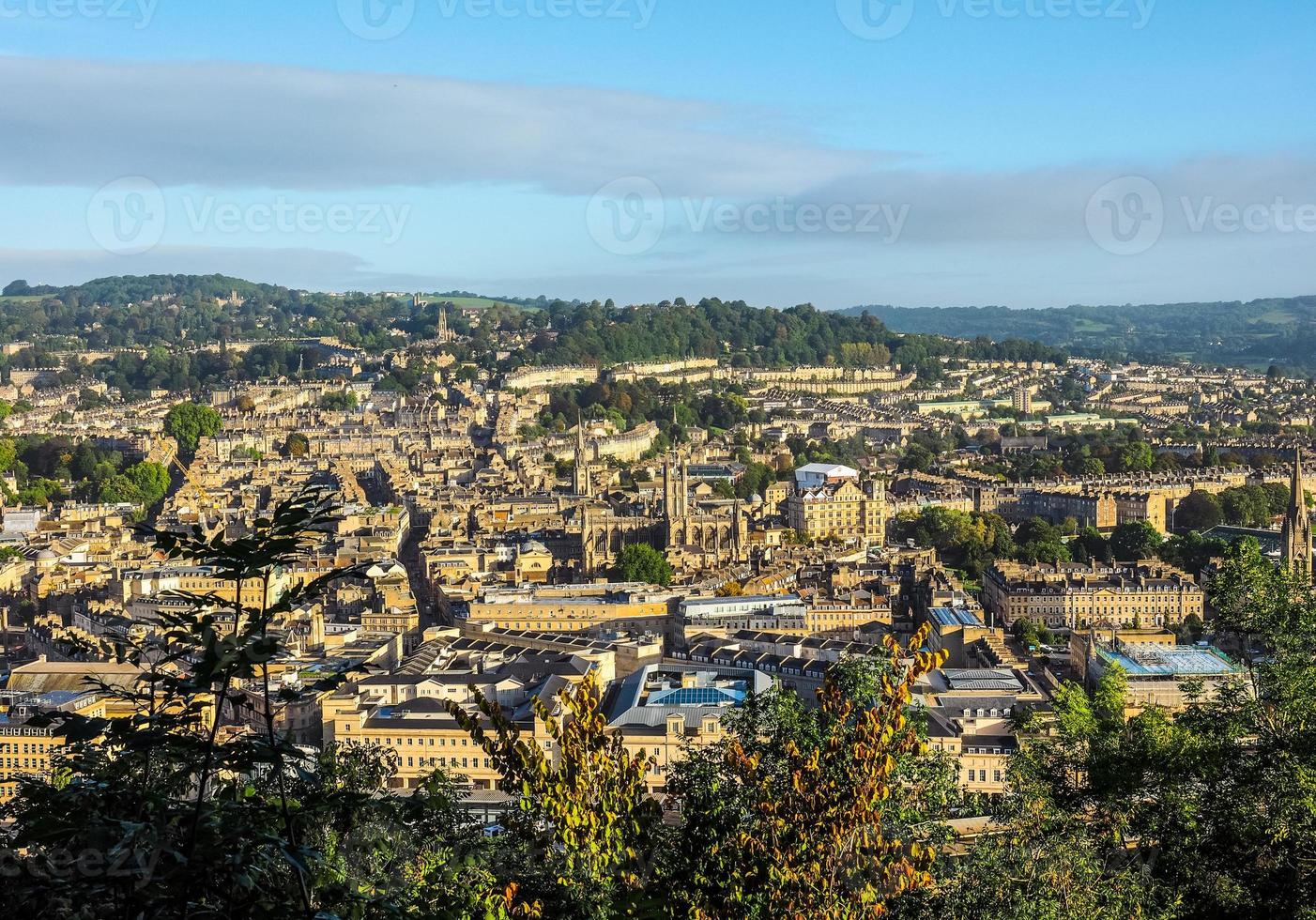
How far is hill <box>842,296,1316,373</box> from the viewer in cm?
13275

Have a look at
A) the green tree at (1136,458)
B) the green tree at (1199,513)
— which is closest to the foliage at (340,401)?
the green tree at (1136,458)

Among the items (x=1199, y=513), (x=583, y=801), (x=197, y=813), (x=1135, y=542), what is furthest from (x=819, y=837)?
(x=1199, y=513)

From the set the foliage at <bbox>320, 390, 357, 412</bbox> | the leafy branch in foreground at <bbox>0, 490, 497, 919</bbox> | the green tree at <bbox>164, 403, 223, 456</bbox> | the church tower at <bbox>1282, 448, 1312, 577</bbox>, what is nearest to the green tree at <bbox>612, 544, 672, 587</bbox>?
the church tower at <bbox>1282, 448, 1312, 577</bbox>

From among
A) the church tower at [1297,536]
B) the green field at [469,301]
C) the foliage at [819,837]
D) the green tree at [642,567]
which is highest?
the green field at [469,301]

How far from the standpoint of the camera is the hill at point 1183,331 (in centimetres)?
13275

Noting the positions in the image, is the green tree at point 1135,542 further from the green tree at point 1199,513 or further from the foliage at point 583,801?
the foliage at point 583,801

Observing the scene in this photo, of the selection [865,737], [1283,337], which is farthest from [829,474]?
[1283,337]

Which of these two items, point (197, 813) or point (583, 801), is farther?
point (583, 801)

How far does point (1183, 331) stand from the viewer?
17012 cm

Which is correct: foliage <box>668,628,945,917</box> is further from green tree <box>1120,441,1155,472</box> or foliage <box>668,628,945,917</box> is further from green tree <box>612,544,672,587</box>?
green tree <box>1120,441,1155,472</box>

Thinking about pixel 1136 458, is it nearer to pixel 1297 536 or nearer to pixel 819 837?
pixel 1297 536

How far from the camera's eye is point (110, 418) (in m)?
66.7

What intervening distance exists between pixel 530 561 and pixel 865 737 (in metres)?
30.4

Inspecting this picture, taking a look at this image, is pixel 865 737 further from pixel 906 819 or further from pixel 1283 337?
pixel 1283 337
